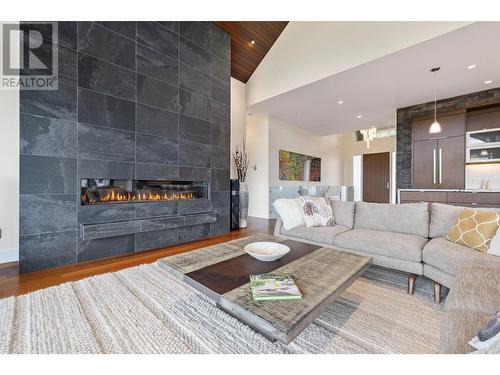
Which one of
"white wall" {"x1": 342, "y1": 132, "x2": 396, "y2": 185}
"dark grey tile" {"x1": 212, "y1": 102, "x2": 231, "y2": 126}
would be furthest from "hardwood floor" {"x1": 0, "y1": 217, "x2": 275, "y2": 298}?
"white wall" {"x1": 342, "y1": 132, "x2": 396, "y2": 185}

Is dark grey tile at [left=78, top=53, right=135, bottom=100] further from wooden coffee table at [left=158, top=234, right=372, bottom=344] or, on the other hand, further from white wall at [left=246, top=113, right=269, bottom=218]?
white wall at [left=246, top=113, right=269, bottom=218]

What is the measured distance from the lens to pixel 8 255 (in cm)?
250

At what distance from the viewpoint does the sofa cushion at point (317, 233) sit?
242 centimetres

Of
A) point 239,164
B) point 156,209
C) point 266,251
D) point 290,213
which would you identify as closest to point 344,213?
point 290,213

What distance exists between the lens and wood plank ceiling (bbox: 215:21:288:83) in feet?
13.6

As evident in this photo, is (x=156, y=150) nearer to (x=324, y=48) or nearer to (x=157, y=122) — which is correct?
(x=157, y=122)

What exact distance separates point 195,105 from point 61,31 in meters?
1.74

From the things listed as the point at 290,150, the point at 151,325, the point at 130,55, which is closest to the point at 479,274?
the point at 151,325

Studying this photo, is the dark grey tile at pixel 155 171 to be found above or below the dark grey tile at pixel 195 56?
below

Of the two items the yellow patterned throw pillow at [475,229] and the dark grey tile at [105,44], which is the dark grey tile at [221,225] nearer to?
the dark grey tile at [105,44]

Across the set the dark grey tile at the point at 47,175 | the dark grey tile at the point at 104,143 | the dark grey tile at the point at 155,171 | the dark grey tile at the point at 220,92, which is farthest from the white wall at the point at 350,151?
the dark grey tile at the point at 47,175

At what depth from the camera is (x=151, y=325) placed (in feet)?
4.58

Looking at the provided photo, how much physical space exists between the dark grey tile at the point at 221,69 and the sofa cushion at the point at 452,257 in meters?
3.97
